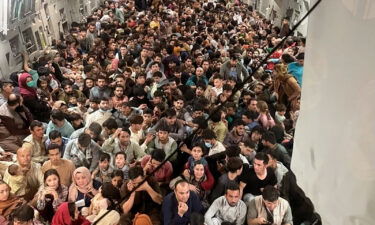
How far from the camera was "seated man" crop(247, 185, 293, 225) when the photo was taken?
3.20 meters

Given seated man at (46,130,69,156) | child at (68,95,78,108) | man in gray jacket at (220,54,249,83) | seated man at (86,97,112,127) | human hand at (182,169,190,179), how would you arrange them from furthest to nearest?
1. man in gray jacket at (220,54,249,83)
2. child at (68,95,78,108)
3. seated man at (86,97,112,127)
4. seated man at (46,130,69,156)
5. human hand at (182,169,190,179)

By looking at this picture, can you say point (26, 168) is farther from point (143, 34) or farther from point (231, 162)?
point (143, 34)

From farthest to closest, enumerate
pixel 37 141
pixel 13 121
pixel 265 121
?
pixel 13 121, pixel 265 121, pixel 37 141

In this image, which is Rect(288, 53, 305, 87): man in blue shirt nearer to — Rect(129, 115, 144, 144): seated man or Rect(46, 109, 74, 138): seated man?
Rect(129, 115, 144, 144): seated man

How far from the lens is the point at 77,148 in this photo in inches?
169

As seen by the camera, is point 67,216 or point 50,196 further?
point 50,196

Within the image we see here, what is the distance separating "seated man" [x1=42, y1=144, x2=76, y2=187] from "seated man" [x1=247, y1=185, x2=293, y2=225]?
1.80 m

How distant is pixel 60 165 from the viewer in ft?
13.2

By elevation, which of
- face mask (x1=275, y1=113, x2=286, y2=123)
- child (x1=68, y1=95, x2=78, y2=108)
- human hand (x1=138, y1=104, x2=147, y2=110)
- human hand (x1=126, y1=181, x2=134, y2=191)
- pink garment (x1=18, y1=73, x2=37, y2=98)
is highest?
human hand (x1=126, y1=181, x2=134, y2=191)

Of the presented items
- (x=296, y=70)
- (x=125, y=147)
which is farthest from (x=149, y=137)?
(x=296, y=70)

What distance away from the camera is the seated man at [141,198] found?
3.51 meters

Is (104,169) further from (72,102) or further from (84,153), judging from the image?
(72,102)

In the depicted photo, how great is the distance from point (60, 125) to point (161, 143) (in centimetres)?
132

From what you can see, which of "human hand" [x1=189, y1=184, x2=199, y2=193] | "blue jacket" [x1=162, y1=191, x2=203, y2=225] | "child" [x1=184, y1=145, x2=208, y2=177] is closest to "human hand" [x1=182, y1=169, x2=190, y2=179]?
"child" [x1=184, y1=145, x2=208, y2=177]
